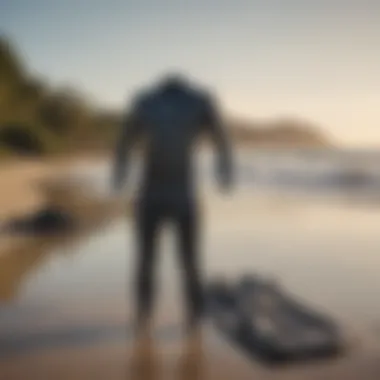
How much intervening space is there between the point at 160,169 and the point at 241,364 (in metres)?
0.41

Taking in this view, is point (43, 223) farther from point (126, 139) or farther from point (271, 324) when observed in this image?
point (271, 324)

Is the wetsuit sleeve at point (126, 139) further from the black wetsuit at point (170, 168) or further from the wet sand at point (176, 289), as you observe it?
the wet sand at point (176, 289)

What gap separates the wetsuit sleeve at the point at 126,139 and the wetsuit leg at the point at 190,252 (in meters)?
0.13

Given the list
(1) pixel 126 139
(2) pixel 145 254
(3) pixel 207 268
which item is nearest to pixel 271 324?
(3) pixel 207 268

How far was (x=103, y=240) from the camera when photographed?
1.07 metres

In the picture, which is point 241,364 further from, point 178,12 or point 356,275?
point 178,12

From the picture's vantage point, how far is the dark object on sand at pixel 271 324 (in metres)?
1.08

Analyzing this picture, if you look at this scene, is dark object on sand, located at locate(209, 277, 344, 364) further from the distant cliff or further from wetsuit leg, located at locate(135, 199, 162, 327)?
the distant cliff

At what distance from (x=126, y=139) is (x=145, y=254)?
231mm

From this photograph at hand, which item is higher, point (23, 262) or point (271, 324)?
point (23, 262)

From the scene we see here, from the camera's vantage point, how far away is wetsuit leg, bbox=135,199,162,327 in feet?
3.57

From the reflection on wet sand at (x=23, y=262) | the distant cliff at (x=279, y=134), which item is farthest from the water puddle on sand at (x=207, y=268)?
the distant cliff at (x=279, y=134)

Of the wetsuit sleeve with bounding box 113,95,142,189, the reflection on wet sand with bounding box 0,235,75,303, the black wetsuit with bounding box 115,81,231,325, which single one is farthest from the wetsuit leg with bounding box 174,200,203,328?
the reflection on wet sand with bounding box 0,235,75,303

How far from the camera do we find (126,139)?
1.07 m
